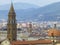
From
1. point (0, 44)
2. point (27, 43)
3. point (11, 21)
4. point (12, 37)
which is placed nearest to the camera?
point (27, 43)

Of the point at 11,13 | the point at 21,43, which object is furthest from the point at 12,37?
the point at 21,43

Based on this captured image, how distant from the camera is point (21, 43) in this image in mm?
32000

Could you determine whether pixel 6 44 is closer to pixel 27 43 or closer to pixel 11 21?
pixel 27 43

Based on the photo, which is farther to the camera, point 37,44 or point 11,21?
point 11,21

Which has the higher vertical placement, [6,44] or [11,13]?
[11,13]

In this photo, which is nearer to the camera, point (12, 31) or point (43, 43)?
point (43, 43)

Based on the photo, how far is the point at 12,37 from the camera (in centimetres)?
4669

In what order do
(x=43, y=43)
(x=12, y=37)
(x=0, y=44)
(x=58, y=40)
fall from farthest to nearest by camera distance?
(x=12, y=37)
(x=0, y=44)
(x=43, y=43)
(x=58, y=40)

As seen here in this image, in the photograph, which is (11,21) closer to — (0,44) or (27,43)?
(0,44)

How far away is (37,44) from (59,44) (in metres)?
6.18

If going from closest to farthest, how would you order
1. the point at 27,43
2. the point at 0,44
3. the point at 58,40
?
the point at 58,40 < the point at 27,43 < the point at 0,44

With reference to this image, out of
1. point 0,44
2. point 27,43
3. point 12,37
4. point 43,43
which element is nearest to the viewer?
point 43,43

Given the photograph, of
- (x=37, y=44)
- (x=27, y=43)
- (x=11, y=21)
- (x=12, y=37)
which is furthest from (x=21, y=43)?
(x=11, y=21)

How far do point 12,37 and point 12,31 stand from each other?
2.06 metres
